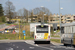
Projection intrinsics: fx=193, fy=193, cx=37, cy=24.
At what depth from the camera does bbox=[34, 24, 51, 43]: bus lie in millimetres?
27844

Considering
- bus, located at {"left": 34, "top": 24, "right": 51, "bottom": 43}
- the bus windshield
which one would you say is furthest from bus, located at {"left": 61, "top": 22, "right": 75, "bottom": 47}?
the bus windshield

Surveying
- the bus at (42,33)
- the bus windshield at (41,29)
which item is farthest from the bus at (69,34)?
the bus windshield at (41,29)

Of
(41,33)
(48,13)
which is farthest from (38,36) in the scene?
(48,13)

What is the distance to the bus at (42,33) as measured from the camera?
2784 cm

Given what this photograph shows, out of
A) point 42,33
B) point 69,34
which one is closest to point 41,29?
point 42,33

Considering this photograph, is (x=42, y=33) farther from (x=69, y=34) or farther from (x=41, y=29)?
(x=69, y=34)

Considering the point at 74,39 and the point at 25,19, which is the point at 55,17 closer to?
the point at 25,19

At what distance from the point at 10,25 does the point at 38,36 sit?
71.7m

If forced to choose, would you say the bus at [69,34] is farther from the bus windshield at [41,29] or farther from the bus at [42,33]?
the bus windshield at [41,29]

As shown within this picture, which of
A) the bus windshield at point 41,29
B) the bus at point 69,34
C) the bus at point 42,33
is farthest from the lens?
the bus windshield at point 41,29

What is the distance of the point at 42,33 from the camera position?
92.5 feet

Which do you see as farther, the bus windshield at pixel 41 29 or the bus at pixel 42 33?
the bus windshield at pixel 41 29

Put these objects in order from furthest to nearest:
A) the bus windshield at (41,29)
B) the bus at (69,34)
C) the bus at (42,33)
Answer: the bus windshield at (41,29) < the bus at (42,33) < the bus at (69,34)

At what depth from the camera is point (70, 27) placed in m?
22.1
